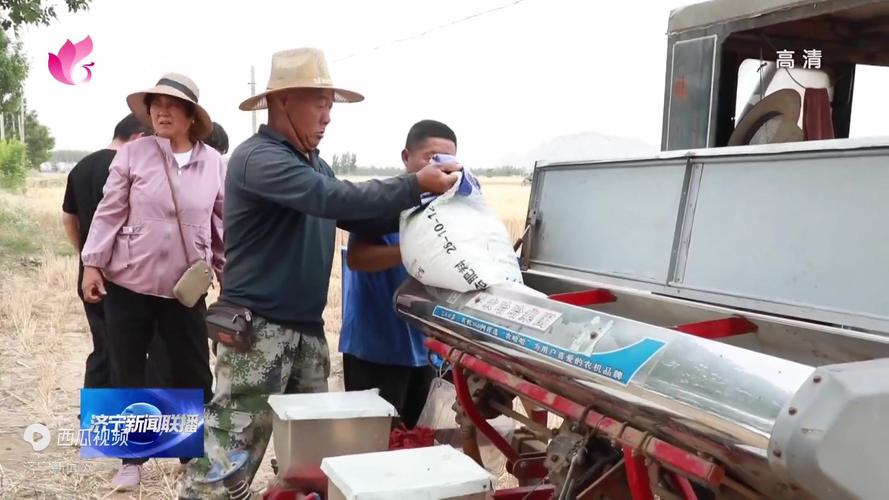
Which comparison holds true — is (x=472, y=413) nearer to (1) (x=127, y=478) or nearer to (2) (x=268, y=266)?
(2) (x=268, y=266)

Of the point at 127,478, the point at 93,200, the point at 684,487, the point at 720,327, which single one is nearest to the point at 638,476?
the point at 684,487

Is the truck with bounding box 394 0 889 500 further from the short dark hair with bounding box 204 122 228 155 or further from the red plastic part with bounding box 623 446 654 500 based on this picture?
the short dark hair with bounding box 204 122 228 155

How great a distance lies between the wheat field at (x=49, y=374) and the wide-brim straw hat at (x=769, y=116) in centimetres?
99

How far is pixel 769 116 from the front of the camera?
11.2 ft

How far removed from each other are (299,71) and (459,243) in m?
0.89

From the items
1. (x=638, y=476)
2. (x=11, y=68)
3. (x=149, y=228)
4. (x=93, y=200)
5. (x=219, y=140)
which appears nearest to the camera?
(x=638, y=476)

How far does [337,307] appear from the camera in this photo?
939 centimetres

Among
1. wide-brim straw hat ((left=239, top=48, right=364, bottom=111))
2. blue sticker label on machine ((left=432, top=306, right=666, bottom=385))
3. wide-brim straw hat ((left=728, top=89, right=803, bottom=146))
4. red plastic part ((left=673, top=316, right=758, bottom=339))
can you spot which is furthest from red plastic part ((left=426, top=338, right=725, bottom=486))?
wide-brim straw hat ((left=728, top=89, right=803, bottom=146))

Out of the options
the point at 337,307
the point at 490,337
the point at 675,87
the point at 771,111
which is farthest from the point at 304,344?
the point at 337,307

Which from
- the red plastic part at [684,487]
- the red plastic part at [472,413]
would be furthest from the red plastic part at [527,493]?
the red plastic part at [684,487]

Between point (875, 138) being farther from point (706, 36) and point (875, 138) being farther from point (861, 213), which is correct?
point (706, 36)

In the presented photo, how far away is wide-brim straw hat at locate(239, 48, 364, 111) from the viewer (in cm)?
282

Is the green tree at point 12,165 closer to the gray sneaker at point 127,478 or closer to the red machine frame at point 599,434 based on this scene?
the gray sneaker at point 127,478

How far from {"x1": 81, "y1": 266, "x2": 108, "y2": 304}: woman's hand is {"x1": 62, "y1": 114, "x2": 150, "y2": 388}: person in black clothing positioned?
414 mm
